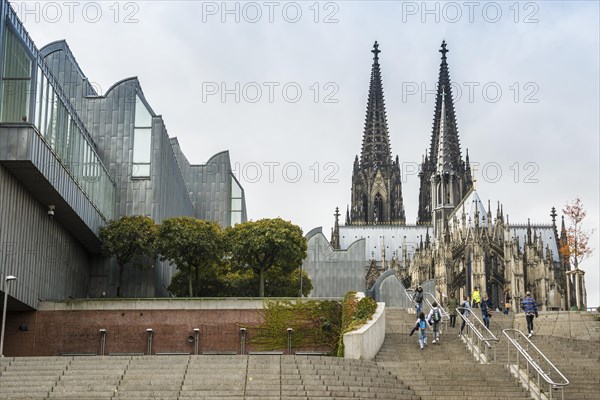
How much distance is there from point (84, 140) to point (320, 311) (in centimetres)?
1317

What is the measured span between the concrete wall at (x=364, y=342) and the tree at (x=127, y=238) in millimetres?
16207

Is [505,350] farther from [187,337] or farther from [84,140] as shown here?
[84,140]

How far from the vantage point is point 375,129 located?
12694 cm

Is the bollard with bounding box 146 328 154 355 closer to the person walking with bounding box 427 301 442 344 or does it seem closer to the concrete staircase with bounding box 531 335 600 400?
the person walking with bounding box 427 301 442 344

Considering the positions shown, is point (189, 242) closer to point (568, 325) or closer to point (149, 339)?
point (149, 339)

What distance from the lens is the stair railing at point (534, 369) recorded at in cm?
2366

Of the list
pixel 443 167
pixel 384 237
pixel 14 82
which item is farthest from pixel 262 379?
pixel 443 167

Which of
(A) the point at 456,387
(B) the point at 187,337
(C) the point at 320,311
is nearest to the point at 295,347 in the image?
(C) the point at 320,311

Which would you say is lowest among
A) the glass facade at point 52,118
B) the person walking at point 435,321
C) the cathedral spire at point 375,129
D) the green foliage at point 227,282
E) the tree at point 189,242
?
the person walking at point 435,321

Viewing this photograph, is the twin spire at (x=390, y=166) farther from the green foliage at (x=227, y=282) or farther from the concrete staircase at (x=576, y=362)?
the concrete staircase at (x=576, y=362)

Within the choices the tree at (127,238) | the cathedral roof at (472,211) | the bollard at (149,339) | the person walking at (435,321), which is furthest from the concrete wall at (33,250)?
the cathedral roof at (472,211)

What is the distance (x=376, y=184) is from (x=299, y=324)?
3425 inches

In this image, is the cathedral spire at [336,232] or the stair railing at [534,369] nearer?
the stair railing at [534,369]

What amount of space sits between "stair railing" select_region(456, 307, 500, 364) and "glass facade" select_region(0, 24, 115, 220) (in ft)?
53.5
